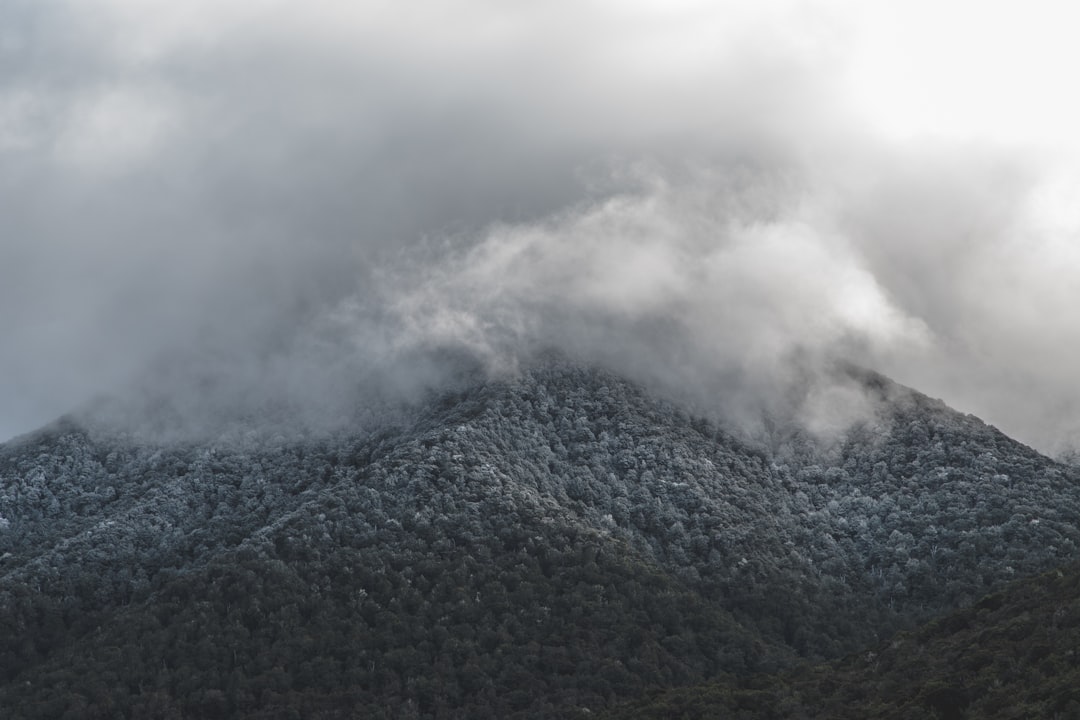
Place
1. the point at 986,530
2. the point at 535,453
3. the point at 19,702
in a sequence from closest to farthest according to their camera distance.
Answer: the point at 19,702 < the point at 986,530 < the point at 535,453

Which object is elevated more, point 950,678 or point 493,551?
point 493,551

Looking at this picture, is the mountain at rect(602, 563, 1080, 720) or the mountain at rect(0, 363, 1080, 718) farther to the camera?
the mountain at rect(0, 363, 1080, 718)

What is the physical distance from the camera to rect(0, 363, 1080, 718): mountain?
128000 millimetres

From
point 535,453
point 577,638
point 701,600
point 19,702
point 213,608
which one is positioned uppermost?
point 535,453

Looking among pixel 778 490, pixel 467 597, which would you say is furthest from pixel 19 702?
pixel 778 490

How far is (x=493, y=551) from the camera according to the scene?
14825 cm

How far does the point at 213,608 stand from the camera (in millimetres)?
135875

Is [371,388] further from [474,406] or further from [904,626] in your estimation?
[904,626]

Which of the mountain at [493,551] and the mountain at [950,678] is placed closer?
the mountain at [950,678]

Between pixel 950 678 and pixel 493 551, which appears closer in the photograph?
pixel 950 678

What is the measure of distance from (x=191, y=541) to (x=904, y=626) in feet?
288

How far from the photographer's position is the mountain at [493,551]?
5039 inches

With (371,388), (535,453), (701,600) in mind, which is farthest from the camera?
(371,388)

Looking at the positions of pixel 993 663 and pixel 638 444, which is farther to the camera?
pixel 638 444
